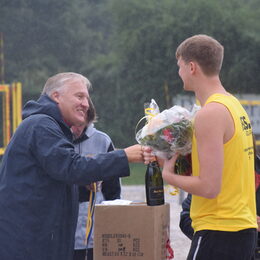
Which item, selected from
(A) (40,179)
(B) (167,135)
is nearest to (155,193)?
(B) (167,135)

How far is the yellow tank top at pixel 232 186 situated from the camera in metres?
3.30

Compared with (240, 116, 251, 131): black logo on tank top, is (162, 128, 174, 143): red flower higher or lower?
lower

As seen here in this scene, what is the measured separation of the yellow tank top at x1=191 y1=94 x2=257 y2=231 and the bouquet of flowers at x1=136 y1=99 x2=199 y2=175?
0.08 metres

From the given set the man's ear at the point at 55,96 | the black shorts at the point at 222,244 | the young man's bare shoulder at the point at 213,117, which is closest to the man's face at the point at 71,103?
the man's ear at the point at 55,96

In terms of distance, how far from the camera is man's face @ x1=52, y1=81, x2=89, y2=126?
13.2 ft

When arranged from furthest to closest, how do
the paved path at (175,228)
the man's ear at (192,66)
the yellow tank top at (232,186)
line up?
1. the paved path at (175,228)
2. the man's ear at (192,66)
3. the yellow tank top at (232,186)

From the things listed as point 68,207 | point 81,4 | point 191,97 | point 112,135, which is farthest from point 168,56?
point 68,207

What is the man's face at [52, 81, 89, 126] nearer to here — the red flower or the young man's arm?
the red flower

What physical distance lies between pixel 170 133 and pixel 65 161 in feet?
2.06

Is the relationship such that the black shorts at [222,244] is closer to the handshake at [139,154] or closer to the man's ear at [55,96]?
the handshake at [139,154]

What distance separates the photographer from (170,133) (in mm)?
3443

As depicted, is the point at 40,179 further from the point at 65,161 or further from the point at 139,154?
the point at 139,154

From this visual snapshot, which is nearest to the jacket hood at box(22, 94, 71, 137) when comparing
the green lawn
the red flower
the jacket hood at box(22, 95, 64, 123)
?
the jacket hood at box(22, 95, 64, 123)

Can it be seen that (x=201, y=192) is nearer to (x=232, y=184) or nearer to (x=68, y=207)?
(x=232, y=184)
